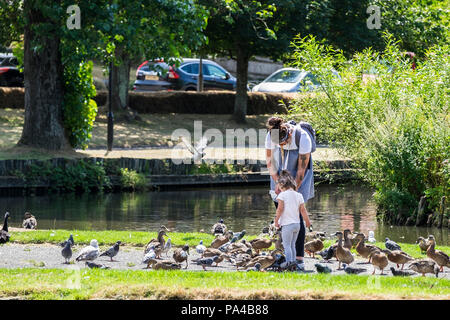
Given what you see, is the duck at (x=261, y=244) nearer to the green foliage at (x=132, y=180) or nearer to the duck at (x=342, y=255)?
the duck at (x=342, y=255)

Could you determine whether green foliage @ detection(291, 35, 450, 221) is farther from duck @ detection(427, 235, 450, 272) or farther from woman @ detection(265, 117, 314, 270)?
woman @ detection(265, 117, 314, 270)

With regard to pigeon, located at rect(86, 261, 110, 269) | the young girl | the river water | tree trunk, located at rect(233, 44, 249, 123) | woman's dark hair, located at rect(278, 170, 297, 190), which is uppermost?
tree trunk, located at rect(233, 44, 249, 123)

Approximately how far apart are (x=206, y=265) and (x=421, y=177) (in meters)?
9.49

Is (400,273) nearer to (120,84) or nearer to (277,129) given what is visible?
(277,129)

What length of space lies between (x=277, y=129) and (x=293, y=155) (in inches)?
20.2

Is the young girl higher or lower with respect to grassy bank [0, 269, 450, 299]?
higher

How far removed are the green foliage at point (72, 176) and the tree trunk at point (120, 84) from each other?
7902mm

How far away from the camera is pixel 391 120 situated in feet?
65.8

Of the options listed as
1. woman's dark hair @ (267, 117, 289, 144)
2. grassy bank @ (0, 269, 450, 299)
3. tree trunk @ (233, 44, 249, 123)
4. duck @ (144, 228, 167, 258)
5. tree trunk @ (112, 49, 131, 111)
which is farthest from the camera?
tree trunk @ (233, 44, 249, 123)

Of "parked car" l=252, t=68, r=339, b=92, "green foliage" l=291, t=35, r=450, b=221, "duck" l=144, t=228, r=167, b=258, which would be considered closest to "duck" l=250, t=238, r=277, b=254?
"duck" l=144, t=228, r=167, b=258

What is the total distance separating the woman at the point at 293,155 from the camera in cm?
1153

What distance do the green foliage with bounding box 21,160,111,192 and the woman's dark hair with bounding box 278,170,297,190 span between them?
13587 mm

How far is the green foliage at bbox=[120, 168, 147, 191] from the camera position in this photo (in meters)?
24.8
